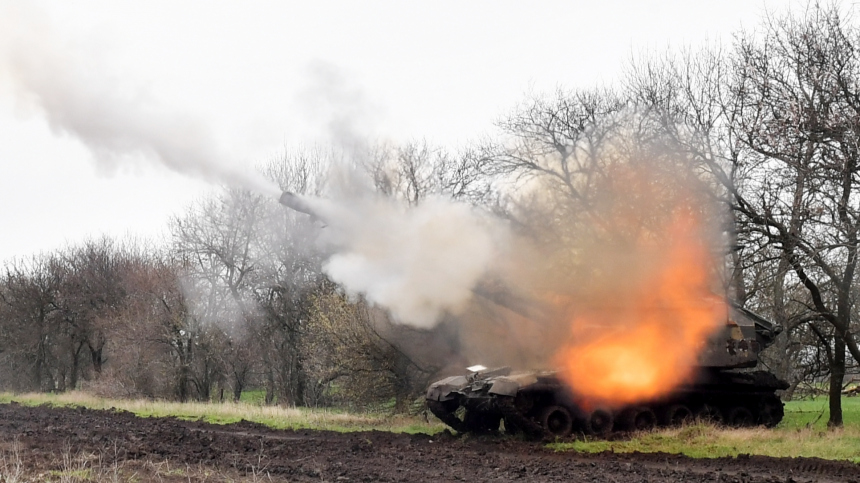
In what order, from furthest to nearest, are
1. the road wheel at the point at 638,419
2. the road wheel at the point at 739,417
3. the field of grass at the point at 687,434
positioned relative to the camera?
1. the road wheel at the point at 739,417
2. the road wheel at the point at 638,419
3. the field of grass at the point at 687,434

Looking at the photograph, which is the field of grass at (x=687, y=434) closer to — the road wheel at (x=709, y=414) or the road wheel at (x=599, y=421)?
the road wheel at (x=599, y=421)

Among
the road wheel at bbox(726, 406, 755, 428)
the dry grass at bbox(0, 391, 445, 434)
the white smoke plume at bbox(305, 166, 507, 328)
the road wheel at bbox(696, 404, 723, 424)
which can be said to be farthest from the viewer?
the dry grass at bbox(0, 391, 445, 434)

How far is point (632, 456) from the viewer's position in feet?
45.4

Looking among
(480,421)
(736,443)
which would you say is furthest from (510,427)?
(736,443)

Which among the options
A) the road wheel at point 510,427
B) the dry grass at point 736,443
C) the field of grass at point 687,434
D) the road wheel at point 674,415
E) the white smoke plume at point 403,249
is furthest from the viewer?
the white smoke plume at point 403,249

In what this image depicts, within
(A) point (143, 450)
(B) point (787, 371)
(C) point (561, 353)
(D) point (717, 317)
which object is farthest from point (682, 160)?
(A) point (143, 450)

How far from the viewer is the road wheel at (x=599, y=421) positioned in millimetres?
17172

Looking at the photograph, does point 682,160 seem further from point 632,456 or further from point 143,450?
point 143,450

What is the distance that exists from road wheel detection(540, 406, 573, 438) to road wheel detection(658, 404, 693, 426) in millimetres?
2322

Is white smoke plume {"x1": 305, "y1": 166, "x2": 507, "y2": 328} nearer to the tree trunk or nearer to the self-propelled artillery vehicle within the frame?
the self-propelled artillery vehicle

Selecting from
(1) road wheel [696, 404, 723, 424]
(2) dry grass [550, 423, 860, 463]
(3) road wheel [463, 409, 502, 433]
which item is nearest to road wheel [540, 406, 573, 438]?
(2) dry grass [550, 423, 860, 463]

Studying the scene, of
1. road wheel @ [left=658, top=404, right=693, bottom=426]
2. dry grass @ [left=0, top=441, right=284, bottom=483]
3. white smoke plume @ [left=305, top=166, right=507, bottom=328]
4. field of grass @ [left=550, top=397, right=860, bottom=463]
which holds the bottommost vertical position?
field of grass @ [left=550, top=397, right=860, bottom=463]

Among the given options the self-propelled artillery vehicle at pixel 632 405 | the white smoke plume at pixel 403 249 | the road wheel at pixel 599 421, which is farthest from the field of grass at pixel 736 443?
the white smoke plume at pixel 403 249

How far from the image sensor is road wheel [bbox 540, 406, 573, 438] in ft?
55.4
